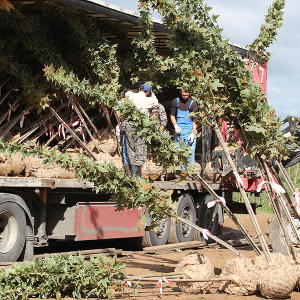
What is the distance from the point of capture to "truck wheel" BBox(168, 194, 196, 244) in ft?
53.3

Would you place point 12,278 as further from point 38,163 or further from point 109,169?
point 38,163

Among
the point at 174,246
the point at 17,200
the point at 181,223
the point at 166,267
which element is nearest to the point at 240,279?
the point at 166,267

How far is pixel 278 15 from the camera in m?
11.8

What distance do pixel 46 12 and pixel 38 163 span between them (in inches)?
126

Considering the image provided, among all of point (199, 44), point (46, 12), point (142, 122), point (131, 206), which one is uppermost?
point (46, 12)

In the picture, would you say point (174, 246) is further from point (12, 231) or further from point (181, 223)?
point (12, 231)

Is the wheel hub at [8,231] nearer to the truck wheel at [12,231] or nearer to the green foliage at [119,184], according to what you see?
the truck wheel at [12,231]

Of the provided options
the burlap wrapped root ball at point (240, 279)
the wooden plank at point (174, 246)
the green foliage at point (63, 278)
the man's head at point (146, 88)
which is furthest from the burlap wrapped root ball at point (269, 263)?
the man's head at point (146, 88)

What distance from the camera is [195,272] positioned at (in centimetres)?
979

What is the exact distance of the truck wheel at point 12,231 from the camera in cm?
1181

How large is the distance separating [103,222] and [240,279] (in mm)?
4201

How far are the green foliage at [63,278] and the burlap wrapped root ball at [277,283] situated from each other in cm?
168

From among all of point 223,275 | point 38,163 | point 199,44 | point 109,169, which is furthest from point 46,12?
point 223,275

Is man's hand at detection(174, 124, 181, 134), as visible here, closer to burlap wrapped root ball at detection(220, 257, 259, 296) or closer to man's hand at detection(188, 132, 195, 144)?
man's hand at detection(188, 132, 195, 144)
